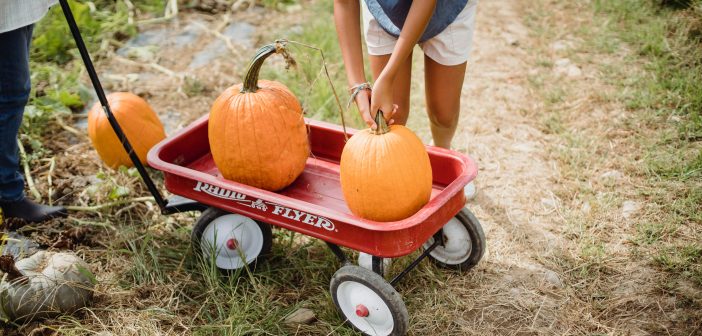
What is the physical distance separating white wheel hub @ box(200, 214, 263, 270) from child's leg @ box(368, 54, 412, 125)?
86 centimetres

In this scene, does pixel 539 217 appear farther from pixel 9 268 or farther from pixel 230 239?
pixel 9 268

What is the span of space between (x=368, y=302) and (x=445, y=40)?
3.75ft

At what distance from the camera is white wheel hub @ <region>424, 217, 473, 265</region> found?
2.79m

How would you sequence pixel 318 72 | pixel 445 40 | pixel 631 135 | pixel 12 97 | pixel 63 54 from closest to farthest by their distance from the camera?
pixel 445 40 < pixel 12 97 < pixel 631 135 < pixel 318 72 < pixel 63 54

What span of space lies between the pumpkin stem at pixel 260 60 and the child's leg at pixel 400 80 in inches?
19.3

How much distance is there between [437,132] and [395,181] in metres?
0.99

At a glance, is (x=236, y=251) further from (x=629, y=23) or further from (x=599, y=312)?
(x=629, y=23)

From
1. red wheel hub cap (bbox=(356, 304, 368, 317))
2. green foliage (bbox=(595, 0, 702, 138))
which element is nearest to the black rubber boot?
red wheel hub cap (bbox=(356, 304, 368, 317))

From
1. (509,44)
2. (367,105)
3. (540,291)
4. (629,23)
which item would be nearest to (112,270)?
(367,105)

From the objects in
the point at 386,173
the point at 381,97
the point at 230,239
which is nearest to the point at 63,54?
the point at 230,239

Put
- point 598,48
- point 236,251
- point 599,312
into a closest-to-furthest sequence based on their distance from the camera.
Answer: point 599,312, point 236,251, point 598,48

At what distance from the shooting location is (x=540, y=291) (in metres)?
2.80

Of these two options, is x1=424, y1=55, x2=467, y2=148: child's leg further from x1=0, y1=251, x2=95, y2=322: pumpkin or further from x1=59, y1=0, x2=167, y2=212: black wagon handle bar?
x1=0, y1=251, x2=95, y2=322: pumpkin

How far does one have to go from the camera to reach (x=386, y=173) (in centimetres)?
233
